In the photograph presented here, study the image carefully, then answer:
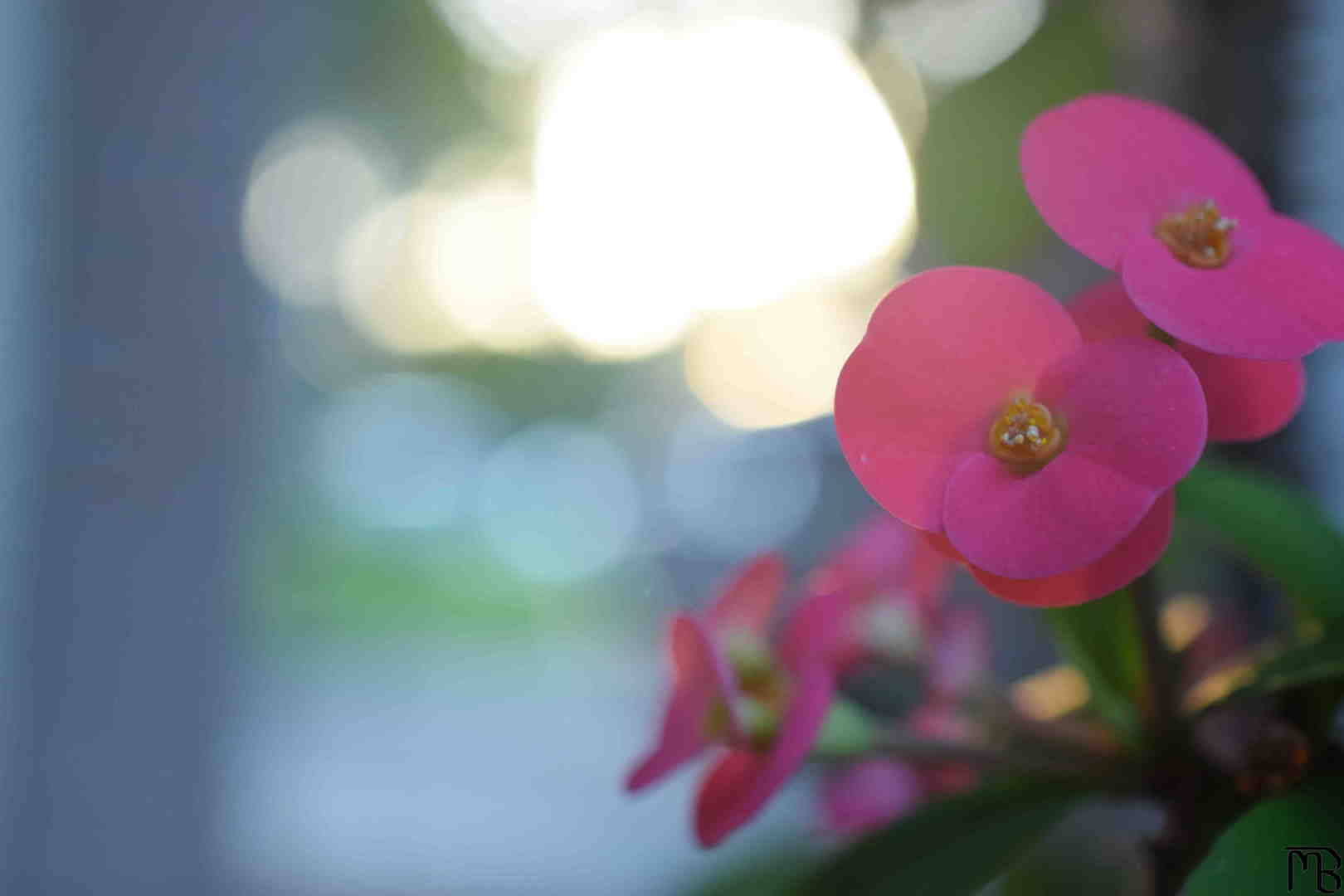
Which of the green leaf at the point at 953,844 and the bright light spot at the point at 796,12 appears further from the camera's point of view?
the bright light spot at the point at 796,12

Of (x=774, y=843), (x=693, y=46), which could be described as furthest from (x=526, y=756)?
(x=693, y=46)

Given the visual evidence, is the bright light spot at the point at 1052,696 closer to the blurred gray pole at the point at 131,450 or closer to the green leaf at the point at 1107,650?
the green leaf at the point at 1107,650

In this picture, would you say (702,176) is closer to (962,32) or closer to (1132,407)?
(962,32)

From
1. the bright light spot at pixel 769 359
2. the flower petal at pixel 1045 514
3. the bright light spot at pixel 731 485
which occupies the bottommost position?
the bright light spot at pixel 731 485

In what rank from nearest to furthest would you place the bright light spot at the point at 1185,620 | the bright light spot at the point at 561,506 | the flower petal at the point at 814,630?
the flower petal at the point at 814,630
the bright light spot at the point at 1185,620
the bright light spot at the point at 561,506

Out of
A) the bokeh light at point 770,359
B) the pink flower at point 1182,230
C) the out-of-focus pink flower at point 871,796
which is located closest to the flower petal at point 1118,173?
the pink flower at point 1182,230

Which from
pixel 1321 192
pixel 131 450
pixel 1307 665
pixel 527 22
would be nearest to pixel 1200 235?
pixel 1307 665
